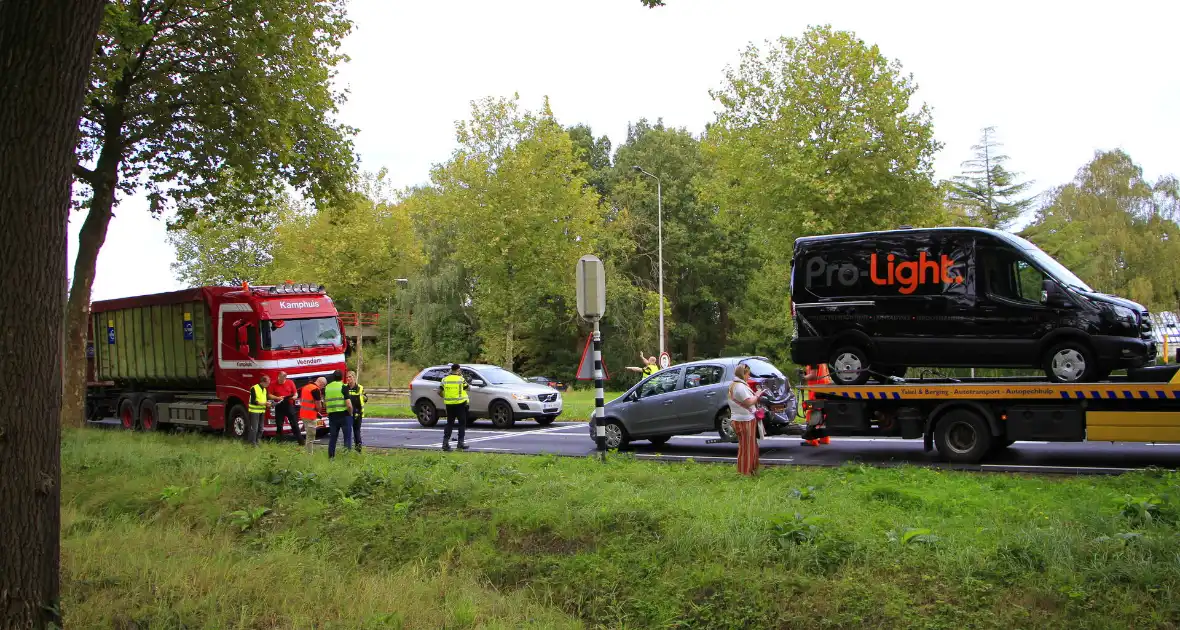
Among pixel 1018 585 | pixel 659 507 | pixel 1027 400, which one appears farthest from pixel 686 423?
pixel 1018 585

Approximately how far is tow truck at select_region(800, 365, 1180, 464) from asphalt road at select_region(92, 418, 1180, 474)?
387 mm

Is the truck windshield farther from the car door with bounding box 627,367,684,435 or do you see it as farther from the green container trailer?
the car door with bounding box 627,367,684,435

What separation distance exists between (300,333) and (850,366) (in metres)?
11.9

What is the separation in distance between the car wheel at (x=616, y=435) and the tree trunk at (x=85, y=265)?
1104cm

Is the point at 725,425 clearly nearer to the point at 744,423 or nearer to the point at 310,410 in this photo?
the point at 744,423

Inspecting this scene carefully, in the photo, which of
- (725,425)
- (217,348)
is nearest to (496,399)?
(217,348)

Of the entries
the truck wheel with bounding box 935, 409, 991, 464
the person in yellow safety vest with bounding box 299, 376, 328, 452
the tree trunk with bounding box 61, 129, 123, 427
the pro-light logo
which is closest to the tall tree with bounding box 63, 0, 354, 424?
the tree trunk with bounding box 61, 129, 123, 427

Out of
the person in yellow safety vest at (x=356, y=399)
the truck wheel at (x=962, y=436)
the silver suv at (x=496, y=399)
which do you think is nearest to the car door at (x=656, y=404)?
the truck wheel at (x=962, y=436)

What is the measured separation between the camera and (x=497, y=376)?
75.3 ft

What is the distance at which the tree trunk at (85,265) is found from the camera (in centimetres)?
1800

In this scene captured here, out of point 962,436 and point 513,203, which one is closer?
point 962,436

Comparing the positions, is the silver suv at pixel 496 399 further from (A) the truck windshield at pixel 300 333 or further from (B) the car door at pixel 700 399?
(B) the car door at pixel 700 399

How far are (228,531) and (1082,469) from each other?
9944 millimetres

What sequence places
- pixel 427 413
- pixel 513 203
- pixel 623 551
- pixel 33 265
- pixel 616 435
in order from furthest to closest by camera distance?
pixel 513 203
pixel 427 413
pixel 616 435
pixel 623 551
pixel 33 265
